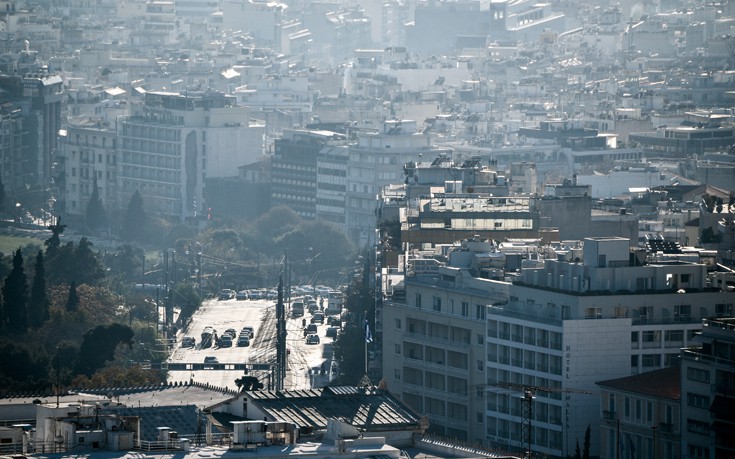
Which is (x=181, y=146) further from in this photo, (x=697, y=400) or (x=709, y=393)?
(x=709, y=393)

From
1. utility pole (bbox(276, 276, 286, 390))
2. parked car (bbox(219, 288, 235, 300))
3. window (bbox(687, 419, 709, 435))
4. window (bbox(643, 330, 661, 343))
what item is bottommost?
parked car (bbox(219, 288, 235, 300))

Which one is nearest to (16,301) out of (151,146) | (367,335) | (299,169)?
(367,335)

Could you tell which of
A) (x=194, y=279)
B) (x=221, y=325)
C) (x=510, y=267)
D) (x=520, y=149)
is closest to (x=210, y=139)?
(x=520, y=149)

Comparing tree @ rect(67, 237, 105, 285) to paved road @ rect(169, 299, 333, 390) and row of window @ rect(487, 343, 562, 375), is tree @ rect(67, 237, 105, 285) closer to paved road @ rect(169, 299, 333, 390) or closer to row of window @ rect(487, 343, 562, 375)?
paved road @ rect(169, 299, 333, 390)

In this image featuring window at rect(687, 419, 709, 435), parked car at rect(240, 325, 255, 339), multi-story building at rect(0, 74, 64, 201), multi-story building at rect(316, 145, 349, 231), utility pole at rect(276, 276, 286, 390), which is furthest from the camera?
multi-story building at rect(0, 74, 64, 201)

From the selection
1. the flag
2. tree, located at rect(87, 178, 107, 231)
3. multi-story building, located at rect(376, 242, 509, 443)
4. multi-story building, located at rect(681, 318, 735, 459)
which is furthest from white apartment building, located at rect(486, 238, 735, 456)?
tree, located at rect(87, 178, 107, 231)

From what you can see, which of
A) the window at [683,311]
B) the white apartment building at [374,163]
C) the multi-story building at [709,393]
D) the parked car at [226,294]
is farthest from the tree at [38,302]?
the white apartment building at [374,163]

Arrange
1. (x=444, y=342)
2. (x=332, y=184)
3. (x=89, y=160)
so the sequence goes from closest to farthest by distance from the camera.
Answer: (x=444, y=342), (x=332, y=184), (x=89, y=160)
